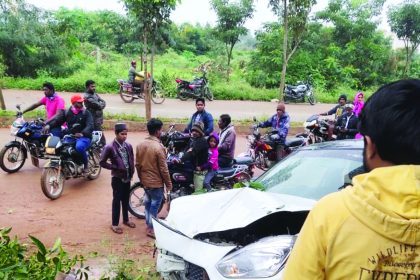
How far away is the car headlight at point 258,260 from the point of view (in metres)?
2.70

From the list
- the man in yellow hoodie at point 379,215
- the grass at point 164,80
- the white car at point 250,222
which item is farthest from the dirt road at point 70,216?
the grass at point 164,80

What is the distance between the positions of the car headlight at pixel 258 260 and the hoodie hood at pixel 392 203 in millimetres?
1652

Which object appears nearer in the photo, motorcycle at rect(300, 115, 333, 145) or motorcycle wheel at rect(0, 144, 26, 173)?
motorcycle wheel at rect(0, 144, 26, 173)

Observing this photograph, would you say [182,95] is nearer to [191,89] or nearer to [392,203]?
[191,89]

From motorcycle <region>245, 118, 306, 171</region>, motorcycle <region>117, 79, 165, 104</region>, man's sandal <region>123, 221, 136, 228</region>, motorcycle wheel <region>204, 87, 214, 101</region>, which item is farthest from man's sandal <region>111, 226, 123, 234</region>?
motorcycle wheel <region>204, 87, 214, 101</region>

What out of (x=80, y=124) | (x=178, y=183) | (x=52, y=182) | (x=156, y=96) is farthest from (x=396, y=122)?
(x=156, y=96)

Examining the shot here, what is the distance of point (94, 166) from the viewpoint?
24.8 feet

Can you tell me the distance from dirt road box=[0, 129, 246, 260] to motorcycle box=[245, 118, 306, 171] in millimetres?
3032

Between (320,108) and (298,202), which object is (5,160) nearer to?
(298,202)

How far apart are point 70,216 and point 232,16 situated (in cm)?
1789

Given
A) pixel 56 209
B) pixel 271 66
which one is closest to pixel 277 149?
pixel 56 209

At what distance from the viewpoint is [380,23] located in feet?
83.7

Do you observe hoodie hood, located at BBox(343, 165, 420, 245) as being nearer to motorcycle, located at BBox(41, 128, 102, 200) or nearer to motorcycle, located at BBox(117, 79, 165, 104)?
motorcycle, located at BBox(41, 128, 102, 200)

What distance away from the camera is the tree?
20172 mm
